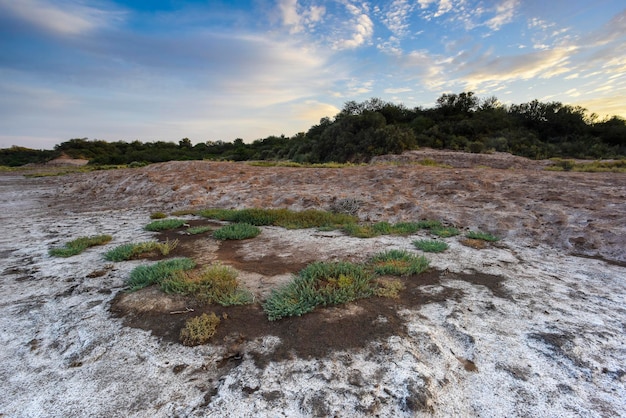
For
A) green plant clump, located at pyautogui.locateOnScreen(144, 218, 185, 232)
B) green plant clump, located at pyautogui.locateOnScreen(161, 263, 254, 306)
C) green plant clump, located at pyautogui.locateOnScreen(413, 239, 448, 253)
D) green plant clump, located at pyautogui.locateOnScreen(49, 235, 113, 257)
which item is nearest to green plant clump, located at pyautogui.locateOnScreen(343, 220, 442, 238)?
green plant clump, located at pyautogui.locateOnScreen(413, 239, 448, 253)

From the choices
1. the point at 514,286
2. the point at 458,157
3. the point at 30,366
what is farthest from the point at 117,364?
the point at 458,157

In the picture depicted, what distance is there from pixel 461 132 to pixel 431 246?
2869cm

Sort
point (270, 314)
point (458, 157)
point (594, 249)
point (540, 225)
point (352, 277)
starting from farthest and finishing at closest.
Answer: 1. point (458, 157)
2. point (540, 225)
3. point (594, 249)
4. point (352, 277)
5. point (270, 314)

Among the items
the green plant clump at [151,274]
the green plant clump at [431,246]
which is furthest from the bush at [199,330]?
the green plant clump at [431,246]

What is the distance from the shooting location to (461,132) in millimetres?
30328

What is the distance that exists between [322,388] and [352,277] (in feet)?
5.40

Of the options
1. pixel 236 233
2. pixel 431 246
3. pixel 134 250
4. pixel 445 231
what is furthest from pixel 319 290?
pixel 445 231

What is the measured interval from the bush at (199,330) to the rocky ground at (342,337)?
8 centimetres

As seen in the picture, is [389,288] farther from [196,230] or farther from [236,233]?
[196,230]

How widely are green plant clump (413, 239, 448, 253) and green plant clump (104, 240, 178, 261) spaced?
409cm

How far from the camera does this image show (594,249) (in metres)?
5.28

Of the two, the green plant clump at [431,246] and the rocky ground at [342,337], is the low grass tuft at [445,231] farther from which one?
the green plant clump at [431,246]

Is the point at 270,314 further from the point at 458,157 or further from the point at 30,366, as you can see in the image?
the point at 458,157

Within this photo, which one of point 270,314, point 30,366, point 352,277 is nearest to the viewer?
point 30,366
